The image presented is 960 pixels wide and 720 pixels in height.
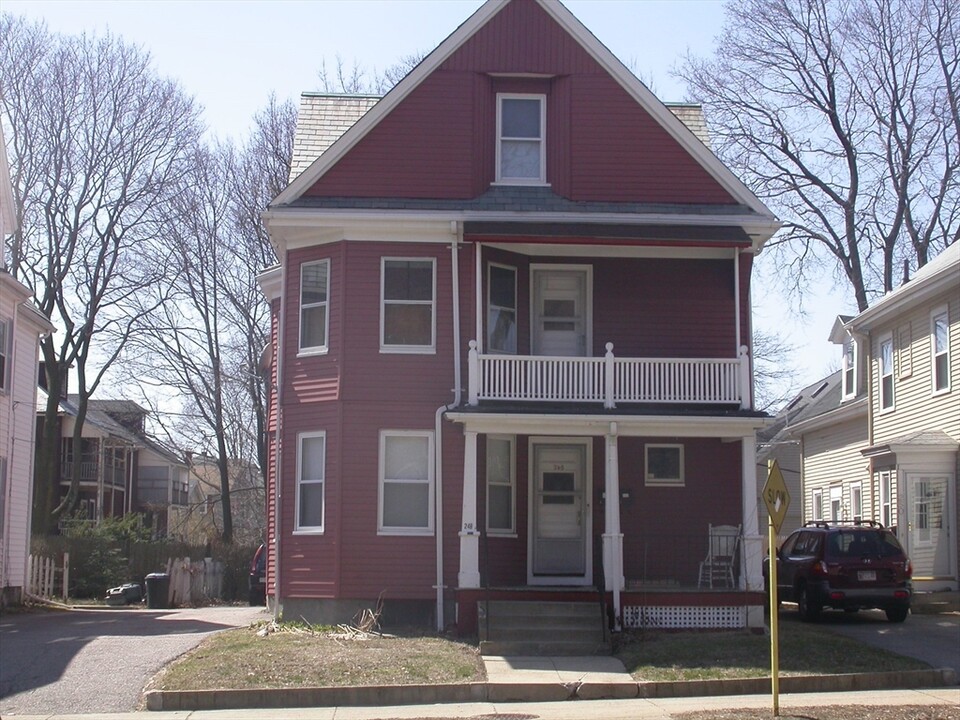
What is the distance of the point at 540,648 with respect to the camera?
17.5 m

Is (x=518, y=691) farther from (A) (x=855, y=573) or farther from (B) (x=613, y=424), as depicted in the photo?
(A) (x=855, y=573)

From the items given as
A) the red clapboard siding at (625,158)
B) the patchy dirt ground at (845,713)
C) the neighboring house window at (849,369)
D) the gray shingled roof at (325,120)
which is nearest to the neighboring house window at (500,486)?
the red clapboard siding at (625,158)

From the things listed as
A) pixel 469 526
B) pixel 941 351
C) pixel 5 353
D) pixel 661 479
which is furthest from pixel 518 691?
pixel 5 353

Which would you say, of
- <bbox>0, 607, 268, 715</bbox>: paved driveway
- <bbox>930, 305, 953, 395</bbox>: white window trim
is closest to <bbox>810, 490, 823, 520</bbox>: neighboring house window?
<bbox>930, 305, 953, 395</bbox>: white window trim

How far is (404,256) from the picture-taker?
2100cm

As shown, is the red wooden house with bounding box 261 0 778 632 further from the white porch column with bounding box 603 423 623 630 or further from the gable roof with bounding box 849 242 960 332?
the gable roof with bounding box 849 242 960 332

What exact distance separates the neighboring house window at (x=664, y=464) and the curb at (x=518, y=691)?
264 inches

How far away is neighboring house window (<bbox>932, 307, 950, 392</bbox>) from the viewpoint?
1038 inches

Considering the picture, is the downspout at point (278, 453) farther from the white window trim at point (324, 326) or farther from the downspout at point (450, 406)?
the downspout at point (450, 406)

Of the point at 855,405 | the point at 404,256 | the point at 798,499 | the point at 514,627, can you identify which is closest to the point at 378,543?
the point at 514,627

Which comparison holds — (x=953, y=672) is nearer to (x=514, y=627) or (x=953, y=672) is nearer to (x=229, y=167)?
(x=514, y=627)

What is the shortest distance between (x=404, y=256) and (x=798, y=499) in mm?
34211

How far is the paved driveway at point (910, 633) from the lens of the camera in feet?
56.8

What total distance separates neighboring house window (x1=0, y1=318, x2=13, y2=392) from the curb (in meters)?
15.0
